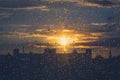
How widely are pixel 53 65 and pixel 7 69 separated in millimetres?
10642

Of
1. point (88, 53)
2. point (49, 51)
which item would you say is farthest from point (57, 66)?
point (88, 53)

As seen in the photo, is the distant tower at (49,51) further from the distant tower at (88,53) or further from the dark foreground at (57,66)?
the distant tower at (88,53)

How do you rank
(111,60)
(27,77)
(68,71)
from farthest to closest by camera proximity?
(111,60), (68,71), (27,77)

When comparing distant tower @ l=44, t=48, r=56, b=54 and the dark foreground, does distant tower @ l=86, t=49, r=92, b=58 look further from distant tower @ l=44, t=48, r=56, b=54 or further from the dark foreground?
distant tower @ l=44, t=48, r=56, b=54

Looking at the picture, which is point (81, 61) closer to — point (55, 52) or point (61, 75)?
point (55, 52)

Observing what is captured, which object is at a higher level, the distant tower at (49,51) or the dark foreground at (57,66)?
the distant tower at (49,51)

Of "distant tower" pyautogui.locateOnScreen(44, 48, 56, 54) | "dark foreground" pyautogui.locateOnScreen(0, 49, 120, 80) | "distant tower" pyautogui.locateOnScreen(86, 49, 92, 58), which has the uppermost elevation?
"distant tower" pyautogui.locateOnScreen(44, 48, 56, 54)

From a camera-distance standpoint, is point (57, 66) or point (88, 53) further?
point (88, 53)

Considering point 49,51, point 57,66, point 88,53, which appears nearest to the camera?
point 57,66

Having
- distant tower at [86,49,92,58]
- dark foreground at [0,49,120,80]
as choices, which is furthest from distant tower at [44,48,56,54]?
distant tower at [86,49,92,58]

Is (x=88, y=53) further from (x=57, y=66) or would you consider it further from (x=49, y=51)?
(x=57, y=66)

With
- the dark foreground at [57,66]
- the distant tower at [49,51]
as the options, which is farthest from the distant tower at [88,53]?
the distant tower at [49,51]

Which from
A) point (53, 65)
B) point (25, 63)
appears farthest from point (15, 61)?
point (53, 65)

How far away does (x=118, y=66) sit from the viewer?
92562 millimetres
